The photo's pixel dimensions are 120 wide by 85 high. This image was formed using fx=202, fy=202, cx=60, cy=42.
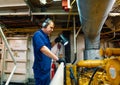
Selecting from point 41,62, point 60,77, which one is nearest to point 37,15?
point 41,62

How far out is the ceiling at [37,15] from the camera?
4.21m

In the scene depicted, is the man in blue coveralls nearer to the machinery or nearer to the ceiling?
the machinery

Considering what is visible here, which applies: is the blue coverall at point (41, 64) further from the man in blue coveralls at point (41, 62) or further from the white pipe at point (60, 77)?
the white pipe at point (60, 77)

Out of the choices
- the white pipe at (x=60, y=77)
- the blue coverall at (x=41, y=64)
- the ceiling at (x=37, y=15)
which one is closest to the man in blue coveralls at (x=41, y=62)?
the blue coverall at (x=41, y=64)

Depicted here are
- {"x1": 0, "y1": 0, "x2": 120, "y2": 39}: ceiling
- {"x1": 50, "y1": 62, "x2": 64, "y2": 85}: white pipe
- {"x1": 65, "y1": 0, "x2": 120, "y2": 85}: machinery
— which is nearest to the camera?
{"x1": 65, "y1": 0, "x2": 120, "y2": 85}: machinery

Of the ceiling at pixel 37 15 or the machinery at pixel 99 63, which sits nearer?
the machinery at pixel 99 63

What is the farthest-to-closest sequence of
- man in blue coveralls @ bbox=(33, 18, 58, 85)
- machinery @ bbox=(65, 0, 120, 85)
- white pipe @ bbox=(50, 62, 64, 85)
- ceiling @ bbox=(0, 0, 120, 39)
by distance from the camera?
ceiling @ bbox=(0, 0, 120, 39) → man in blue coveralls @ bbox=(33, 18, 58, 85) → white pipe @ bbox=(50, 62, 64, 85) → machinery @ bbox=(65, 0, 120, 85)

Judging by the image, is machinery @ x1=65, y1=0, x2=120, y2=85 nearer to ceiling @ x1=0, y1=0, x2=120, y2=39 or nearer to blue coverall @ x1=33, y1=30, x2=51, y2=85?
blue coverall @ x1=33, y1=30, x2=51, y2=85

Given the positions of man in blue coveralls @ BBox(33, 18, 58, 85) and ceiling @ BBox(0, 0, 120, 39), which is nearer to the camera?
man in blue coveralls @ BBox(33, 18, 58, 85)

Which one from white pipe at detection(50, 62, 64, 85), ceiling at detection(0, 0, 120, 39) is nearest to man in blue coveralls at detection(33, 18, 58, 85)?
white pipe at detection(50, 62, 64, 85)

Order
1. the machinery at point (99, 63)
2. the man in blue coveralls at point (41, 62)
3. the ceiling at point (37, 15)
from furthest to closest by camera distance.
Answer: the ceiling at point (37, 15) → the man in blue coveralls at point (41, 62) → the machinery at point (99, 63)

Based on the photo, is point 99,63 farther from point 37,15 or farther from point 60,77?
point 37,15

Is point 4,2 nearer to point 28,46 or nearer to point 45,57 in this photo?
point 28,46

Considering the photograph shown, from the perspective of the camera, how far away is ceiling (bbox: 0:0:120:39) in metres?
4.21
